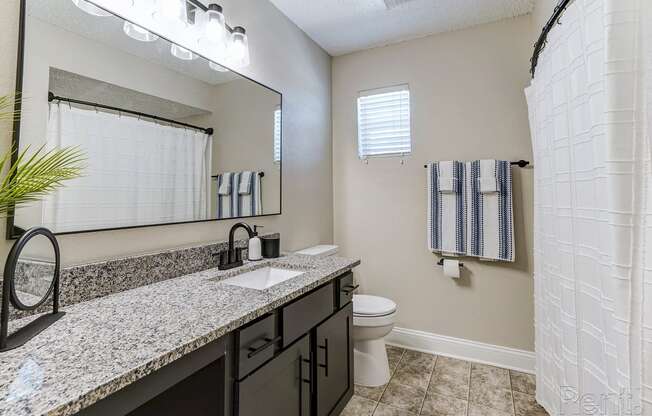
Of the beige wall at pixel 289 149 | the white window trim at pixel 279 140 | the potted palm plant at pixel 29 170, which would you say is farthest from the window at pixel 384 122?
the potted palm plant at pixel 29 170

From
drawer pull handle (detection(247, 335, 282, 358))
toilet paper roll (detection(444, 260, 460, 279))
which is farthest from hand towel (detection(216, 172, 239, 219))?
toilet paper roll (detection(444, 260, 460, 279))

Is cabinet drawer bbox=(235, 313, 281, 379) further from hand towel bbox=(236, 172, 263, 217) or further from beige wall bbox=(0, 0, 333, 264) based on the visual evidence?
hand towel bbox=(236, 172, 263, 217)

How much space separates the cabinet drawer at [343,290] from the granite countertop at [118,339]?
1.16 feet

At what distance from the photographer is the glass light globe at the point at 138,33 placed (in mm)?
1228

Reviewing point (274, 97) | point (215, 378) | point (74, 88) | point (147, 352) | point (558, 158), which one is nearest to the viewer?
point (147, 352)

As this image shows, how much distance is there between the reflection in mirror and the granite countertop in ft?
0.33

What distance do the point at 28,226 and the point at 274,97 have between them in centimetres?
151

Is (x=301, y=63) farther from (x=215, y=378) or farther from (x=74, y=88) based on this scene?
(x=215, y=378)

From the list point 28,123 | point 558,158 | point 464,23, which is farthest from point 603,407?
point 464,23

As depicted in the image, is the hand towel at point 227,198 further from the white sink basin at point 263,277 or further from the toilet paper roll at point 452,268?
the toilet paper roll at point 452,268

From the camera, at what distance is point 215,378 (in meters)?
0.92

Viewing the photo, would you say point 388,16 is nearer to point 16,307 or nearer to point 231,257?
point 231,257

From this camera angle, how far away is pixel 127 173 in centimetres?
123

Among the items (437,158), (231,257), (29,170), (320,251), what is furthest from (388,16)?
(29,170)
